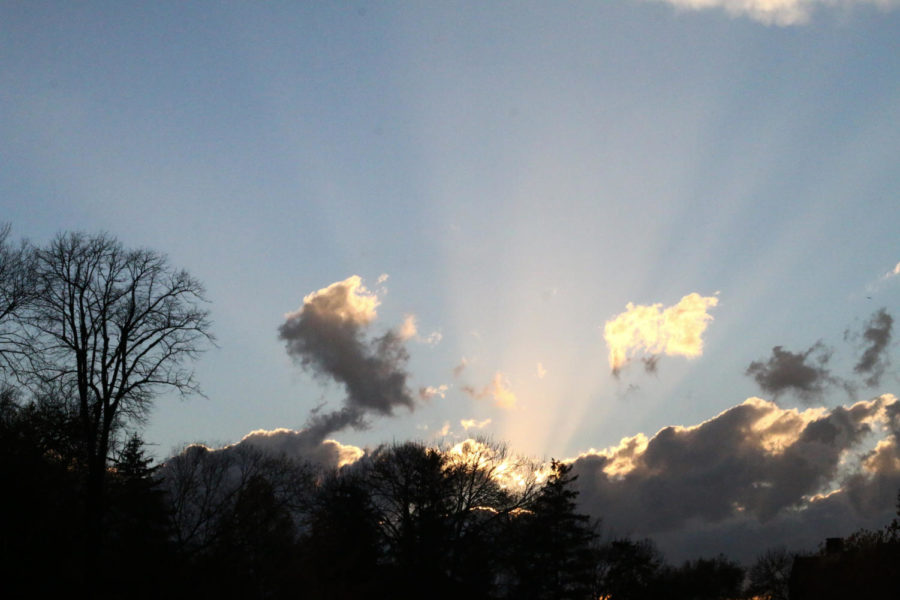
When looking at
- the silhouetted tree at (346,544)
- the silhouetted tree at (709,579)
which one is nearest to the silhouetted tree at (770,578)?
the silhouetted tree at (709,579)

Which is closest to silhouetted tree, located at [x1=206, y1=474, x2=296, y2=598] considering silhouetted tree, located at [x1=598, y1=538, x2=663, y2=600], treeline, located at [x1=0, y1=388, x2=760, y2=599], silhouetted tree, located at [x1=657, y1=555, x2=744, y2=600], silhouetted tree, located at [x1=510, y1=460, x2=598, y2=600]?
treeline, located at [x1=0, y1=388, x2=760, y2=599]

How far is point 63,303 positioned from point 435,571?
103 ft

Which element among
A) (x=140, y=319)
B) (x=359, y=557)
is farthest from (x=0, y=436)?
(x=359, y=557)

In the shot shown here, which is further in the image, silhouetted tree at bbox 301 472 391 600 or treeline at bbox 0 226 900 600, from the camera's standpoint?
silhouetted tree at bbox 301 472 391 600

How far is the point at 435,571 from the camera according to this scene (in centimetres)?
4816

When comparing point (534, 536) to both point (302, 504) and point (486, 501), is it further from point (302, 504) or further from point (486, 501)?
point (302, 504)

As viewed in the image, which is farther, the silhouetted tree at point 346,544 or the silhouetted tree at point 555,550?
the silhouetted tree at point 555,550

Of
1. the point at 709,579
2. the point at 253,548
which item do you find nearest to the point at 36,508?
the point at 253,548

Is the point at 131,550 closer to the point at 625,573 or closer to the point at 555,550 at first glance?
the point at 555,550

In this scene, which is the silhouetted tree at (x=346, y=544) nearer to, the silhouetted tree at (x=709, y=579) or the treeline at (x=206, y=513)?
the treeline at (x=206, y=513)

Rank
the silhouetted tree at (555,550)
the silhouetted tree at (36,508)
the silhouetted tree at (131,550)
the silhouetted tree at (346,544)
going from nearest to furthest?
the silhouetted tree at (36,508) < the silhouetted tree at (131,550) < the silhouetted tree at (346,544) < the silhouetted tree at (555,550)

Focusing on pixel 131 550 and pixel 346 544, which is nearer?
pixel 131 550

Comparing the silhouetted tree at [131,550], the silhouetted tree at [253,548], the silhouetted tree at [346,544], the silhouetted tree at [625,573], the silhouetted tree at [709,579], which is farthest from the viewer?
the silhouetted tree at [709,579]

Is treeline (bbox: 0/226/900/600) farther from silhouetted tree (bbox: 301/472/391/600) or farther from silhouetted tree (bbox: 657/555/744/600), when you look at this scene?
silhouetted tree (bbox: 657/555/744/600)
